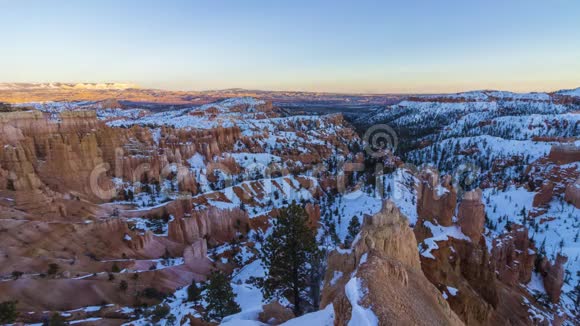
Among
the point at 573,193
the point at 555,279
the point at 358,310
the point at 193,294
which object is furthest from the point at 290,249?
the point at 573,193

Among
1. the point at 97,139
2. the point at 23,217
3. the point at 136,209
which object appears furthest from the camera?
the point at 97,139

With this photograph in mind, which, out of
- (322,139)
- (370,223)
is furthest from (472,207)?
(322,139)

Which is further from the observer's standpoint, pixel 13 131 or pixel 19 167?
pixel 13 131

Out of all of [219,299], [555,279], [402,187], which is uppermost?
[219,299]

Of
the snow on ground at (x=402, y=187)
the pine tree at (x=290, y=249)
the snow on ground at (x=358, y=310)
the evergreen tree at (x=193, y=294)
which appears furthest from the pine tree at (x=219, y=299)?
the snow on ground at (x=402, y=187)

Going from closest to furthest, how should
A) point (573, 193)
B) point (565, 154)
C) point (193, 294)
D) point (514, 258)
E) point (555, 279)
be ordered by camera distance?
point (193, 294) → point (555, 279) → point (514, 258) → point (573, 193) → point (565, 154)

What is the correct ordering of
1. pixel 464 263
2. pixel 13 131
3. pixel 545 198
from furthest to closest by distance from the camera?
pixel 545 198 → pixel 13 131 → pixel 464 263

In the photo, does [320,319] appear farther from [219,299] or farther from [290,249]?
[219,299]

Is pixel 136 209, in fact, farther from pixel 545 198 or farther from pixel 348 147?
pixel 348 147
